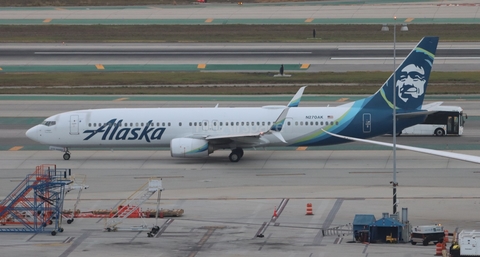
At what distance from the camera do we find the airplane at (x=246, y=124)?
57.2 meters

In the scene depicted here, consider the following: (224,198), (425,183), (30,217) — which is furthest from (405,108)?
(30,217)

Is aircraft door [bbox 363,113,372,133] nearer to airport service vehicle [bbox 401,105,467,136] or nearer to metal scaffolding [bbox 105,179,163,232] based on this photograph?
airport service vehicle [bbox 401,105,467,136]

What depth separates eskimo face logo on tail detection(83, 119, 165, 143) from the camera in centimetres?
5869

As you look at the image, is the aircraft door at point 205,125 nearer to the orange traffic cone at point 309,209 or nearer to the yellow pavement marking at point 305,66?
the orange traffic cone at point 309,209

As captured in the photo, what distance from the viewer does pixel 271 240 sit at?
39.2 metres

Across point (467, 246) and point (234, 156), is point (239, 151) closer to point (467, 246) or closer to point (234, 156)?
point (234, 156)

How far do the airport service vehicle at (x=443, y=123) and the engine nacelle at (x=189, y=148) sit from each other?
17.6 metres

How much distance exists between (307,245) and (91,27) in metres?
92.5

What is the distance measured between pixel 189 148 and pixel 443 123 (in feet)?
68.9

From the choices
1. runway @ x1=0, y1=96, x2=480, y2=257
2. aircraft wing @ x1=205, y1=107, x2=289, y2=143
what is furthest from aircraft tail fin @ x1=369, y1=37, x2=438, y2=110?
aircraft wing @ x1=205, y1=107, x2=289, y2=143

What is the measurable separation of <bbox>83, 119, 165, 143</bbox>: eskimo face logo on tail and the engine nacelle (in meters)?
1.97

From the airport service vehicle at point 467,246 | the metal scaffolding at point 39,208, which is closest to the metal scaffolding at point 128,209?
the metal scaffolding at point 39,208

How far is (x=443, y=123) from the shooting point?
219ft

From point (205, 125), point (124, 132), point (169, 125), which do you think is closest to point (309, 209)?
point (205, 125)
